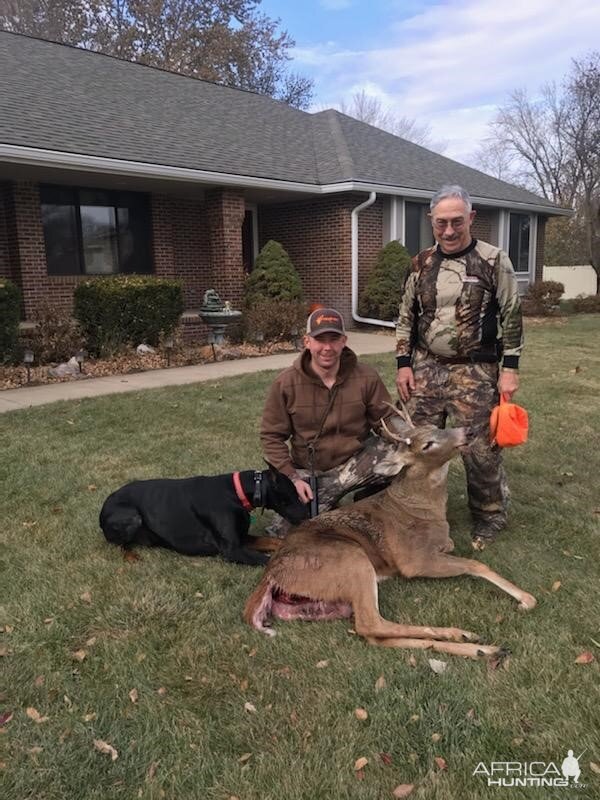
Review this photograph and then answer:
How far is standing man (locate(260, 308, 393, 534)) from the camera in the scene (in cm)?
390

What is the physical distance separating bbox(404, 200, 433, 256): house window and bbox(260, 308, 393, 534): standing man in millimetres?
13416

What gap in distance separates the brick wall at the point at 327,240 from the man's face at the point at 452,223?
11.6m

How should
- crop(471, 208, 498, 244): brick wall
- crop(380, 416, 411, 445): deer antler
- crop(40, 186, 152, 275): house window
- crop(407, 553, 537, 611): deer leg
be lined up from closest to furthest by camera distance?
crop(407, 553, 537, 611): deer leg < crop(380, 416, 411, 445): deer antler < crop(40, 186, 152, 275): house window < crop(471, 208, 498, 244): brick wall

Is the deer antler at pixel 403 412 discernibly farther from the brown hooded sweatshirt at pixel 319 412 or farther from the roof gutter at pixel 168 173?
the roof gutter at pixel 168 173

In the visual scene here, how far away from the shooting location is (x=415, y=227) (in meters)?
16.9

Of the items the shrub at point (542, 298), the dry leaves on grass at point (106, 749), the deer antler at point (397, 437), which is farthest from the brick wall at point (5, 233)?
the shrub at point (542, 298)

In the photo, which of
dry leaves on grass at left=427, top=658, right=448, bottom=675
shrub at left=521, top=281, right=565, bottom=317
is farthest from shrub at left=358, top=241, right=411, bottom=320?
dry leaves on grass at left=427, top=658, right=448, bottom=675

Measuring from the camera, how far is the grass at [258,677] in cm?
216

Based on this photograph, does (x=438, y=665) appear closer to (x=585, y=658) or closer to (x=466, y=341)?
(x=585, y=658)

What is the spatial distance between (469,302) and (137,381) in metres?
6.19

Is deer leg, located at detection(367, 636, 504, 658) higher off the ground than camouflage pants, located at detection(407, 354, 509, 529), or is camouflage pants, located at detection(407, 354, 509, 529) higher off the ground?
camouflage pants, located at detection(407, 354, 509, 529)

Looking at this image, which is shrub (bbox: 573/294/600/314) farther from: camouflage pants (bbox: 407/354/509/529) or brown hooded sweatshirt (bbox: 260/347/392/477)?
brown hooded sweatshirt (bbox: 260/347/392/477)

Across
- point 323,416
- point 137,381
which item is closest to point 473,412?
point 323,416

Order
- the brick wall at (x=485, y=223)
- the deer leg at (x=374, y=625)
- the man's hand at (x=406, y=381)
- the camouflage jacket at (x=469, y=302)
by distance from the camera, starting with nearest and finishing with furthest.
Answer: the deer leg at (x=374, y=625), the camouflage jacket at (x=469, y=302), the man's hand at (x=406, y=381), the brick wall at (x=485, y=223)
